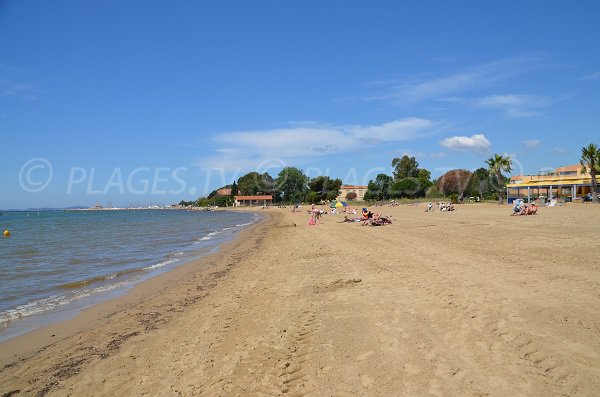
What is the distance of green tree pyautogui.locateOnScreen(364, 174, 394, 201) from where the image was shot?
81812 millimetres

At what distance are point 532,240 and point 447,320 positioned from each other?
8.52 m

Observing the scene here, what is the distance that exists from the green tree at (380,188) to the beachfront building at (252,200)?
42318 mm

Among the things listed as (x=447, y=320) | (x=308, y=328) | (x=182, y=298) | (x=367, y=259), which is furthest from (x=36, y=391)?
(x=367, y=259)

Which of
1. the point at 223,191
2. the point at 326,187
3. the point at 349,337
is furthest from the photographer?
the point at 223,191

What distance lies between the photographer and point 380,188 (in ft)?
274

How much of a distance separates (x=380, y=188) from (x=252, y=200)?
175ft

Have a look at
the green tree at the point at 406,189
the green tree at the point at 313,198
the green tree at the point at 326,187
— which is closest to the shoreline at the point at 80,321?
the green tree at the point at 406,189

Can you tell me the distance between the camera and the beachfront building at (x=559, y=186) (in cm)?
4099

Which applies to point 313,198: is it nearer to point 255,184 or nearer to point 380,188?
point 380,188

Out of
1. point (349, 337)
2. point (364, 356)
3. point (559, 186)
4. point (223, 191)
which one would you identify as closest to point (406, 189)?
point (559, 186)

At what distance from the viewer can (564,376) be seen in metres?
3.32

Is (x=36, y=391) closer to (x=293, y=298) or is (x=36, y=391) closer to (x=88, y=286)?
(x=293, y=298)

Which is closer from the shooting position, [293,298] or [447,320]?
[447,320]

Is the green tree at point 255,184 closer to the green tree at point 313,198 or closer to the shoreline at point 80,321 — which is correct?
the green tree at point 313,198
